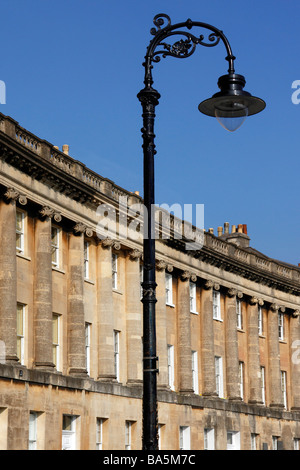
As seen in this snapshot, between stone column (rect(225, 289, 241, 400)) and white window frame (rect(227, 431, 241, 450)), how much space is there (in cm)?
197

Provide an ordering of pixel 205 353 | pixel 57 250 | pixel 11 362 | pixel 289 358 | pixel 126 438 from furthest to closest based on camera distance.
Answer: pixel 289 358, pixel 205 353, pixel 126 438, pixel 57 250, pixel 11 362

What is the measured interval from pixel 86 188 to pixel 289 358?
2769cm

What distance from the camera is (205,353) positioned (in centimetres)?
5212

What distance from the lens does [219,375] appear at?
54.2m

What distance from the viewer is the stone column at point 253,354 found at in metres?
57.2

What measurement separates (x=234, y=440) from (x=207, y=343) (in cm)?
627

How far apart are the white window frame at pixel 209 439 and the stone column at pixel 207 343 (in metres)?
1.96

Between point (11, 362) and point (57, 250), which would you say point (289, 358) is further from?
point (11, 362)

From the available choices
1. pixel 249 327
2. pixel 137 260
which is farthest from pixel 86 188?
pixel 249 327

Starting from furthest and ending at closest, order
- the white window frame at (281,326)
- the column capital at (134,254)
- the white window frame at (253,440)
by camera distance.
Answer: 1. the white window frame at (281,326)
2. the white window frame at (253,440)
3. the column capital at (134,254)

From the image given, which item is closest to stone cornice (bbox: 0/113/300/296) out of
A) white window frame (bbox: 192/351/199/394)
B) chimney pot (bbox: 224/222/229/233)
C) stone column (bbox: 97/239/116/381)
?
stone column (bbox: 97/239/116/381)

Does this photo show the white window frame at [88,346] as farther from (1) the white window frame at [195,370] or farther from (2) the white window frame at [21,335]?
(1) the white window frame at [195,370]

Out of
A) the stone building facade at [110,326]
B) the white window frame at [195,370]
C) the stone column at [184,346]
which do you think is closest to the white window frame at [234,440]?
the stone building facade at [110,326]

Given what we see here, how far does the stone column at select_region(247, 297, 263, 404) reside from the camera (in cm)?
5716
